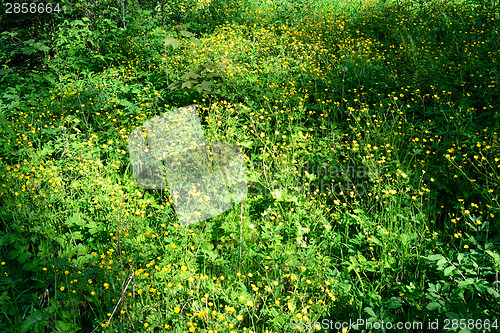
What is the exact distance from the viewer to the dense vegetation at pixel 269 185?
207 cm

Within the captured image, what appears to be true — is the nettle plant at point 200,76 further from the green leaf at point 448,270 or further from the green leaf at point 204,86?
the green leaf at point 448,270

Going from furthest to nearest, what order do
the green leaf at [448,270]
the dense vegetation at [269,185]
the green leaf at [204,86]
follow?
the green leaf at [204,86] → the dense vegetation at [269,185] → the green leaf at [448,270]

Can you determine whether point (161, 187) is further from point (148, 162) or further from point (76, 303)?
point (76, 303)

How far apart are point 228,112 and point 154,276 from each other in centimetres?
221

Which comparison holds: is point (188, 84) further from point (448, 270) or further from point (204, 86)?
point (448, 270)

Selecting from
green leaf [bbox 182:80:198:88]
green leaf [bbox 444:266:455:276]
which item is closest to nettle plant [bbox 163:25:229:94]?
green leaf [bbox 182:80:198:88]

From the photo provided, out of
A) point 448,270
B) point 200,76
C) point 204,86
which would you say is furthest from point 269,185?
point 200,76

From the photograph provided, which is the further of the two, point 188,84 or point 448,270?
point 188,84

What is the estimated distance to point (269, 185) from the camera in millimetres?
2965

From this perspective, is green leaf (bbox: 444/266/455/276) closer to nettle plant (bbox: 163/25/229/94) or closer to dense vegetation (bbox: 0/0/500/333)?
dense vegetation (bbox: 0/0/500/333)

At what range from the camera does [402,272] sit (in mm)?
2285

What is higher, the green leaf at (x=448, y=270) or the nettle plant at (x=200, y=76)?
the nettle plant at (x=200, y=76)

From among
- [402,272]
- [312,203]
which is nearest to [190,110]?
[312,203]

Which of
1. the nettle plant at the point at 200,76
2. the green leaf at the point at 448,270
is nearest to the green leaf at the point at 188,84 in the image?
the nettle plant at the point at 200,76
